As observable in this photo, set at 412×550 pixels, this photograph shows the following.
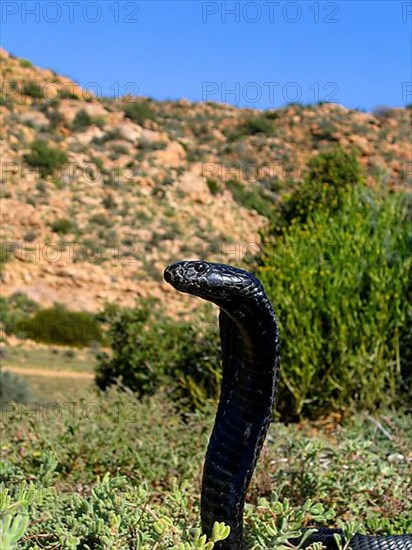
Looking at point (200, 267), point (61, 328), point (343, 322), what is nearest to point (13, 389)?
point (343, 322)

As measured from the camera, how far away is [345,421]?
6449 mm

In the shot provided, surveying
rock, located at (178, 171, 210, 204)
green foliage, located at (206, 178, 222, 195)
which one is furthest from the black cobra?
green foliage, located at (206, 178, 222, 195)

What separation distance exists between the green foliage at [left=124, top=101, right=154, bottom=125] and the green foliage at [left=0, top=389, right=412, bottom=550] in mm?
32167

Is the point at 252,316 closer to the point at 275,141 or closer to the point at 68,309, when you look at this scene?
the point at 68,309

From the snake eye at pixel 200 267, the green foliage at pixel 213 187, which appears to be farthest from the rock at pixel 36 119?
the snake eye at pixel 200 267

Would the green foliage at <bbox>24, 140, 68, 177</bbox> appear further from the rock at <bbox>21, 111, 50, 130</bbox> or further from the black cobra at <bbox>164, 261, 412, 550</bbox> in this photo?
the black cobra at <bbox>164, 261, 412, 550</bbox>

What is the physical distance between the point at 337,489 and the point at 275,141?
37839mm

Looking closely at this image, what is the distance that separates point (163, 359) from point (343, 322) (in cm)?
207

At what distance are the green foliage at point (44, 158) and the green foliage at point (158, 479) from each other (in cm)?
2412

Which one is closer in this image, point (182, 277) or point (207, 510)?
point (182, 277)

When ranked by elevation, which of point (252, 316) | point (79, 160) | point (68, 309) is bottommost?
point (68, 309)

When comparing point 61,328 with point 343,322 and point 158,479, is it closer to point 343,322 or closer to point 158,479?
point 343,322

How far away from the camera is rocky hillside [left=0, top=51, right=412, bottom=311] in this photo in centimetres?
2416

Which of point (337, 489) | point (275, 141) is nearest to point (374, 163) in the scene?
point (275, 141)
